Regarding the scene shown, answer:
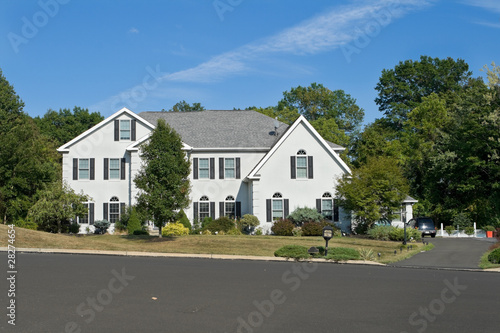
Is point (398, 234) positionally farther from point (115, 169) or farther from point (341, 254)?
point (115, 169)

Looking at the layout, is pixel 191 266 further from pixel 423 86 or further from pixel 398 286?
pixel 423 86

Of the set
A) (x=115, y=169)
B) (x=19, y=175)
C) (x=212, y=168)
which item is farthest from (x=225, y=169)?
(x=19, y=175)

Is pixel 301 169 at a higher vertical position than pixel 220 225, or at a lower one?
higher

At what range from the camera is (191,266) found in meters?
18.9

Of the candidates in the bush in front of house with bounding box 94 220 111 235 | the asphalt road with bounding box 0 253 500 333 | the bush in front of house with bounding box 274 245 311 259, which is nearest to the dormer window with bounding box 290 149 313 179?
the bush in front of house with bounding box 94 220 111 235

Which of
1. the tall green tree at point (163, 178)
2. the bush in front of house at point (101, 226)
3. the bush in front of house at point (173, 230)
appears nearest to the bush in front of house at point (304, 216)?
the bush in front of house at point (173, 230)

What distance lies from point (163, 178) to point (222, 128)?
46.8ft

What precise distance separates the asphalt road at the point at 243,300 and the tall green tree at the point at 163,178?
1186cm

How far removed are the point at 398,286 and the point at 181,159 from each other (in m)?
18.8

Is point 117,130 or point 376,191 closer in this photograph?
point 376,191

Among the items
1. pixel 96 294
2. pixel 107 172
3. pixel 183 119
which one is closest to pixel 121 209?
pixel 107 172

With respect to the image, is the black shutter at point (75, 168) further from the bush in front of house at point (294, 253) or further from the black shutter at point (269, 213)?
the bush in front of house at point (294, 253)

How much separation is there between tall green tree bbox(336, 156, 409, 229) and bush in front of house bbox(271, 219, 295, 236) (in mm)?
4249

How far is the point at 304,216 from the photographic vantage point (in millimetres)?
36625
